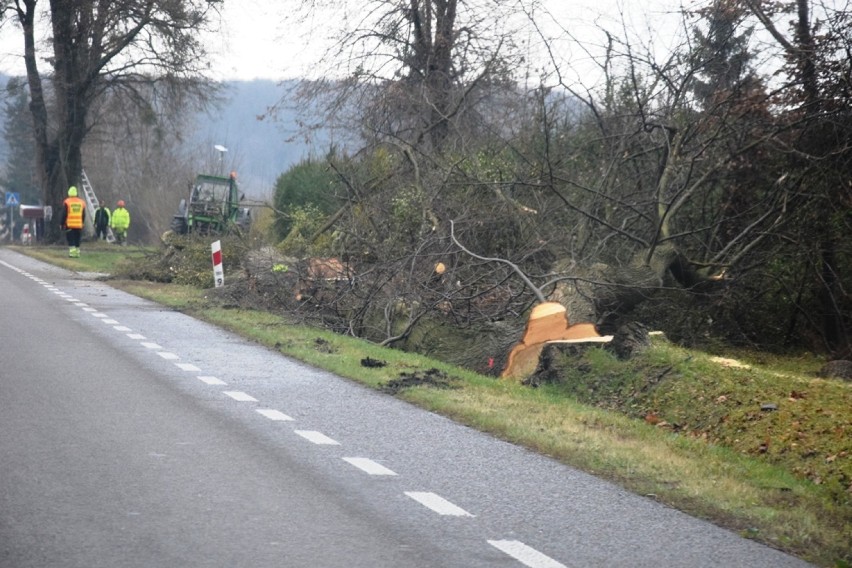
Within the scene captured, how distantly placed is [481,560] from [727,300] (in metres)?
12.9

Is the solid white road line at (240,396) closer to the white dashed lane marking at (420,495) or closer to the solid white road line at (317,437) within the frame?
the white dashed lane marking at (420,495)

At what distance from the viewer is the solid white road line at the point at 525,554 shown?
6277 mm

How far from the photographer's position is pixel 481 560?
20.6 ft

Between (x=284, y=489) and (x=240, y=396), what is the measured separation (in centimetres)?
433

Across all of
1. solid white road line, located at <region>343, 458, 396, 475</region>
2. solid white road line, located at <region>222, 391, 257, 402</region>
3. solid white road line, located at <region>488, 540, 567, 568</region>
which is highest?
solid white road line, located at <region>488, 540, 567, 568</region>

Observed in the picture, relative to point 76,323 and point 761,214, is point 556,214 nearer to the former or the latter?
point 761,214

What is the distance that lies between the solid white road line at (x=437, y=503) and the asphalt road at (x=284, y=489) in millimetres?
17

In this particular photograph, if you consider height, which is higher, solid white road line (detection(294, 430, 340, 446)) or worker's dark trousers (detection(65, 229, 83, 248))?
worker's dark trousers (detection(65, 229, 83, 248))

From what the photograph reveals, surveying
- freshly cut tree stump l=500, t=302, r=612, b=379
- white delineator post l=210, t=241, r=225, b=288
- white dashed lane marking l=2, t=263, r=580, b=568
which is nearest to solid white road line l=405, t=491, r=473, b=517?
white dashed lane marking l=2, t=263, r=580, b=568

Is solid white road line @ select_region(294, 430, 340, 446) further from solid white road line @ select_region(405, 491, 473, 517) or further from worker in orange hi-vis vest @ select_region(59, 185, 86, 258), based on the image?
worker in orange hi-vis vest @ select_region(59, 185, 86, 258)

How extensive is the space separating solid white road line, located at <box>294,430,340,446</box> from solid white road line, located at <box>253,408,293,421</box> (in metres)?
0.67

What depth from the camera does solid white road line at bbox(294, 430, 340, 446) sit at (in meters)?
9.62

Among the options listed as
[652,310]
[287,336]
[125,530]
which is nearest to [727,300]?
[652,310]

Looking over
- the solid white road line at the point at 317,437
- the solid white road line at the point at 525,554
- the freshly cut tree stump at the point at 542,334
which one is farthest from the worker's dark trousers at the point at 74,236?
the solid white road line at the point at 525,554
